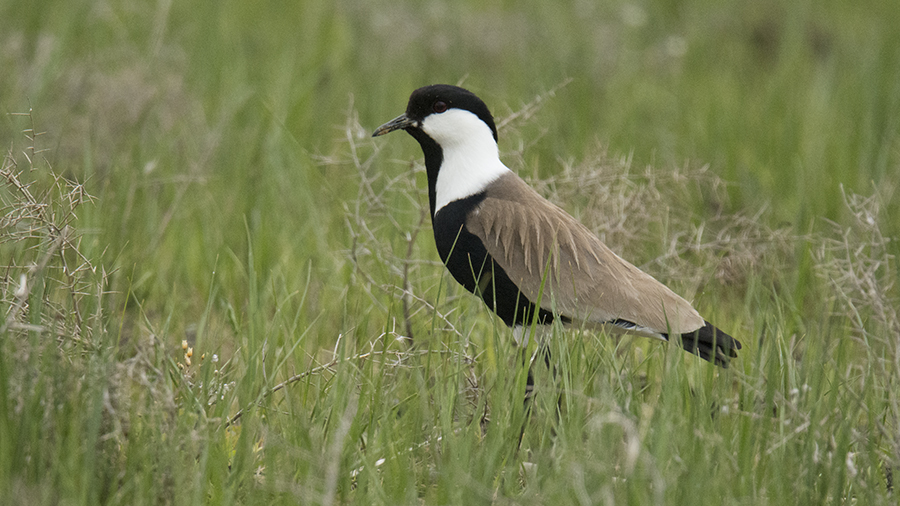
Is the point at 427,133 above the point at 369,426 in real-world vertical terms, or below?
above

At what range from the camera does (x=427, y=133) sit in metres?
3.31

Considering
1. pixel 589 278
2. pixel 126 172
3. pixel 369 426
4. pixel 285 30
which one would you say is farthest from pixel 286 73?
pixel 369 426

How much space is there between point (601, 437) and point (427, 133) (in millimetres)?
1484

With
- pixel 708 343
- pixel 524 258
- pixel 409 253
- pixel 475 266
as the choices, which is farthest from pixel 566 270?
pixel 409 253

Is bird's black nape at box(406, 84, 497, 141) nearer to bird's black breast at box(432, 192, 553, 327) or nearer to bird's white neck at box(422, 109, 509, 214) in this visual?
bird's white neck at box(422, 109, 509, 214)

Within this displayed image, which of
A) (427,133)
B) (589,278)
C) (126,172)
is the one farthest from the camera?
(126,172)

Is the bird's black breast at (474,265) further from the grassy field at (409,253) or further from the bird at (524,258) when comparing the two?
the grassy field at (409,253)

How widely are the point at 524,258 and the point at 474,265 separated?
0.56 ft

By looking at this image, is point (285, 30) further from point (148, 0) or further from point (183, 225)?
point (183, 225)

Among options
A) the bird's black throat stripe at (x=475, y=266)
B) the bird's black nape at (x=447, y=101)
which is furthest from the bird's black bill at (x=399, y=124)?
the bird's black throat stripe at (x=475, y=266)

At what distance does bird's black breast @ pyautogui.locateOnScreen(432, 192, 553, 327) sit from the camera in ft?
9.95

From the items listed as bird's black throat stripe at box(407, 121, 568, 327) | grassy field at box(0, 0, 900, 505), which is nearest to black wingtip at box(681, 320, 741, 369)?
grassy field at box(0, 0, 900, 505)

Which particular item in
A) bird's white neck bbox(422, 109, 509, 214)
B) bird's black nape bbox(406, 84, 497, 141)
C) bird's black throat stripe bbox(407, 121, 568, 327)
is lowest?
bird's black throat stripe bbox(407, 121, 568, 327)

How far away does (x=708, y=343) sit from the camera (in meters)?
2.94
